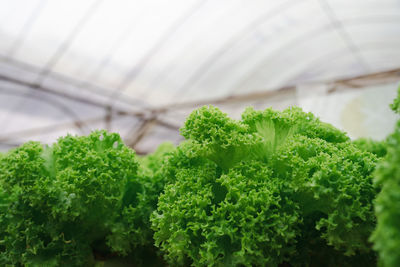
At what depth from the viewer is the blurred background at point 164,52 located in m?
7.25

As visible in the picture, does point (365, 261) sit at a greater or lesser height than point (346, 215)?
lesser

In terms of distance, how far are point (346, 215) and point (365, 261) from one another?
1.42 feet

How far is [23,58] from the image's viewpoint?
739 centimetres

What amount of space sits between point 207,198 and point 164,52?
700cm

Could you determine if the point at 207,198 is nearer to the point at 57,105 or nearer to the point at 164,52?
the point at 164,52

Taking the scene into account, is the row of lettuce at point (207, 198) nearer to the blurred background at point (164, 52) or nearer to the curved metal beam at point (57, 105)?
the blurred background at point (164, 52)

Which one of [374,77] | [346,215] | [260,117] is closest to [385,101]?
[374,77]

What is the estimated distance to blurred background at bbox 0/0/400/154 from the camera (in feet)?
23.8

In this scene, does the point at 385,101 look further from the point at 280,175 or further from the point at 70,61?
the point at 70,61

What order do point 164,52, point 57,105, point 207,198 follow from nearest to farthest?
point 207,198 < point 164,52 < point 57,105

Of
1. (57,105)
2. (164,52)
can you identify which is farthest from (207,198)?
(57,105)

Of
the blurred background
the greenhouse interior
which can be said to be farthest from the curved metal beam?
the greenhouse interior

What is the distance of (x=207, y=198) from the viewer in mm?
1887

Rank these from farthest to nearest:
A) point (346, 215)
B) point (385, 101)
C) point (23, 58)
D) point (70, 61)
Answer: point (70, 61) → point (23, 58) → point (385, 101) → point (346, 215)
